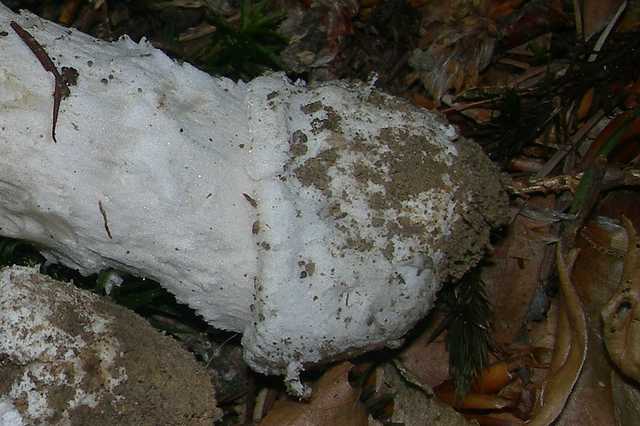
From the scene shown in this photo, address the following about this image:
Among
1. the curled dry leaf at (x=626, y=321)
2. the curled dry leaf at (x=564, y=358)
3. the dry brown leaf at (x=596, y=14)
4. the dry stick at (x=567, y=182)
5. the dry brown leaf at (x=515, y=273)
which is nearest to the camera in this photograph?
the curled dry leaf at (x=626, y=321)

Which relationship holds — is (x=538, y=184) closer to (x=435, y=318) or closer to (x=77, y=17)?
(x=435, y=318)

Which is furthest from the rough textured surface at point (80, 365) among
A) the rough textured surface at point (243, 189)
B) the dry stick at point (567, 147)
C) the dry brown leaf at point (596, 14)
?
the dry brown leaf at point (596, 14)

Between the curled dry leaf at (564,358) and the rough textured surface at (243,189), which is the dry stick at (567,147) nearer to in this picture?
the curled dry leaf at (564,358)

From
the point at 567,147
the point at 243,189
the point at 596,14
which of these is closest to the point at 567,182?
the point at 567,147

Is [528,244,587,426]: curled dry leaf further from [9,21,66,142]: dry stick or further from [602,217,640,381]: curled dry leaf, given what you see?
[9,21,66,142]: dry stick

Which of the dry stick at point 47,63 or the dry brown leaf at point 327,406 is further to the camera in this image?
the dry brown leaf at point 327,406

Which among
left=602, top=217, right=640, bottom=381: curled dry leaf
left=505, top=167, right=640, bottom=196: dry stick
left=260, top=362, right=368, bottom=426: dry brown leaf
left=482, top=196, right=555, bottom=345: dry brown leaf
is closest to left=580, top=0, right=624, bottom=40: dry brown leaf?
left=505, top=167, right=640, bottom=196: dry stick

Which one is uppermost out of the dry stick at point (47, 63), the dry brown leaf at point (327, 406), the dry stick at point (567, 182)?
the dry stick at point (47, 63)
